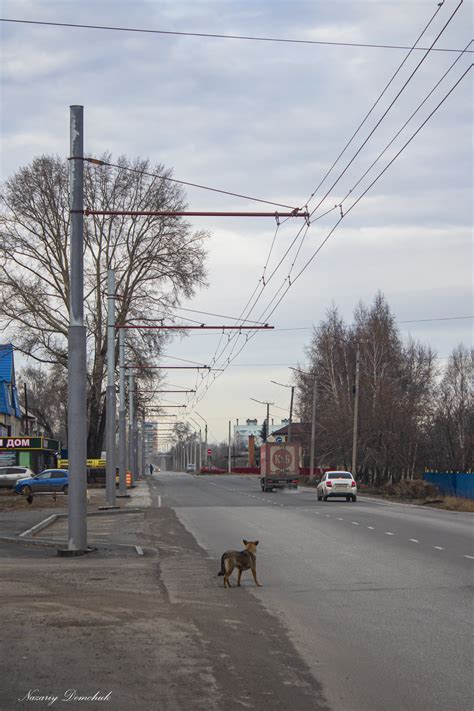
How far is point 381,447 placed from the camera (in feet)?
222

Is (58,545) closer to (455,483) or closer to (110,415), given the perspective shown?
(110,415)

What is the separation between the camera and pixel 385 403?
66562mm

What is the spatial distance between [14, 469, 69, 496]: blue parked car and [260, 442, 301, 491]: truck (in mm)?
12493

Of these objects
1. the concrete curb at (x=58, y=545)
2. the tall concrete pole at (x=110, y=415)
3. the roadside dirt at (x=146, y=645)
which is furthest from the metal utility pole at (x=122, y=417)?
the roadside dirt at (x=146, y=645)

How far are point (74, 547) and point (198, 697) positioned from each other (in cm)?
1169

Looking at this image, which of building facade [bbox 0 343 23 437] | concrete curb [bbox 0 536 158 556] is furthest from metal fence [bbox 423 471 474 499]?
building facade [bbox 0 343 23 437]

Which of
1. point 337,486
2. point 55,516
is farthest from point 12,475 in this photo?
point 55,516

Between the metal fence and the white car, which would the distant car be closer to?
the white car

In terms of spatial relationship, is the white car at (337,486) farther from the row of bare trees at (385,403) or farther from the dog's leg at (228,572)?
the dog's leg at (228,572)

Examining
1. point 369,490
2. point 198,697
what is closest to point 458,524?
point 198,697

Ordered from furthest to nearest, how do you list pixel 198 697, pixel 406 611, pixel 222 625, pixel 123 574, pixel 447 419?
1. pixel 447 419
2. pixel 123 574
3. pixel 406 611
4. pixel 222 625
5. pixel 198 697

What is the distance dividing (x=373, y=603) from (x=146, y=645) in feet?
13.0

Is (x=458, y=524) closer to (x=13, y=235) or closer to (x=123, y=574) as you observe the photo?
(x=123, y=574)

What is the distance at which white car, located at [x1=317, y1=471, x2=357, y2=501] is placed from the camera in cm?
4547
